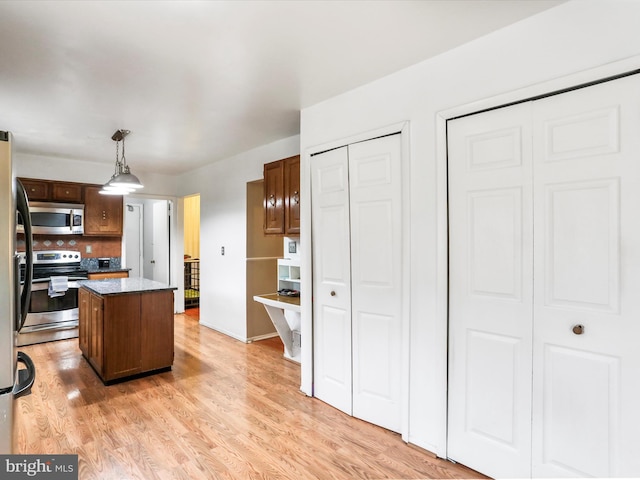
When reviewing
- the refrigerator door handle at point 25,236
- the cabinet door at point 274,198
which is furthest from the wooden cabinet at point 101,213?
the refrigerator door handle at point 25,236

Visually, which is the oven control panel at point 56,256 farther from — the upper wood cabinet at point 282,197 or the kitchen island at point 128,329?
the upper wood cabinet at point 282,197

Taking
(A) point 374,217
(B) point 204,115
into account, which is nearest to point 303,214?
(A) point 374,217

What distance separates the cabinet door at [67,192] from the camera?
5.12 metres

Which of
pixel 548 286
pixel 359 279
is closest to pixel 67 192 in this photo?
pixel 359 279

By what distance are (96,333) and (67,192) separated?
9.11 ft

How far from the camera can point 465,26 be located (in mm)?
1961

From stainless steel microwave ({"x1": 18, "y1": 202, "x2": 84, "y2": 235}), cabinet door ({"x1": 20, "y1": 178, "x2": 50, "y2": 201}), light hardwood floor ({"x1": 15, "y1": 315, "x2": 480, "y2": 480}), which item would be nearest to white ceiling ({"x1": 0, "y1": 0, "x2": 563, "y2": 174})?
cabinet door ({"x1": 20, "y1": 178, "x2": 50, "y2": 201})

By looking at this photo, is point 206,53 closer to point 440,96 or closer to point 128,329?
point 440,96

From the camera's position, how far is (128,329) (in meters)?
3.41

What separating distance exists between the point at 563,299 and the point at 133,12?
2600mm

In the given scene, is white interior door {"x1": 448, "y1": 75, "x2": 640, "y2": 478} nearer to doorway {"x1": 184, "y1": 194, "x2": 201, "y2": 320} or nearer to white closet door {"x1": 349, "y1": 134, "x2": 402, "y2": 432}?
white closet door {"x1": 349, "y1": 134, "x2": 402, "y2": 432}

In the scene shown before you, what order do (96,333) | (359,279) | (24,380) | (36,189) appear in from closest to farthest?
1. (24,380)
2. (359,279)
3. (96,333)
4. (36,189)

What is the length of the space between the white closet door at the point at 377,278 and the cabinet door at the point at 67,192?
15.0 ft

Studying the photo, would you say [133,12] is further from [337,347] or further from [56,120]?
[337,347]
